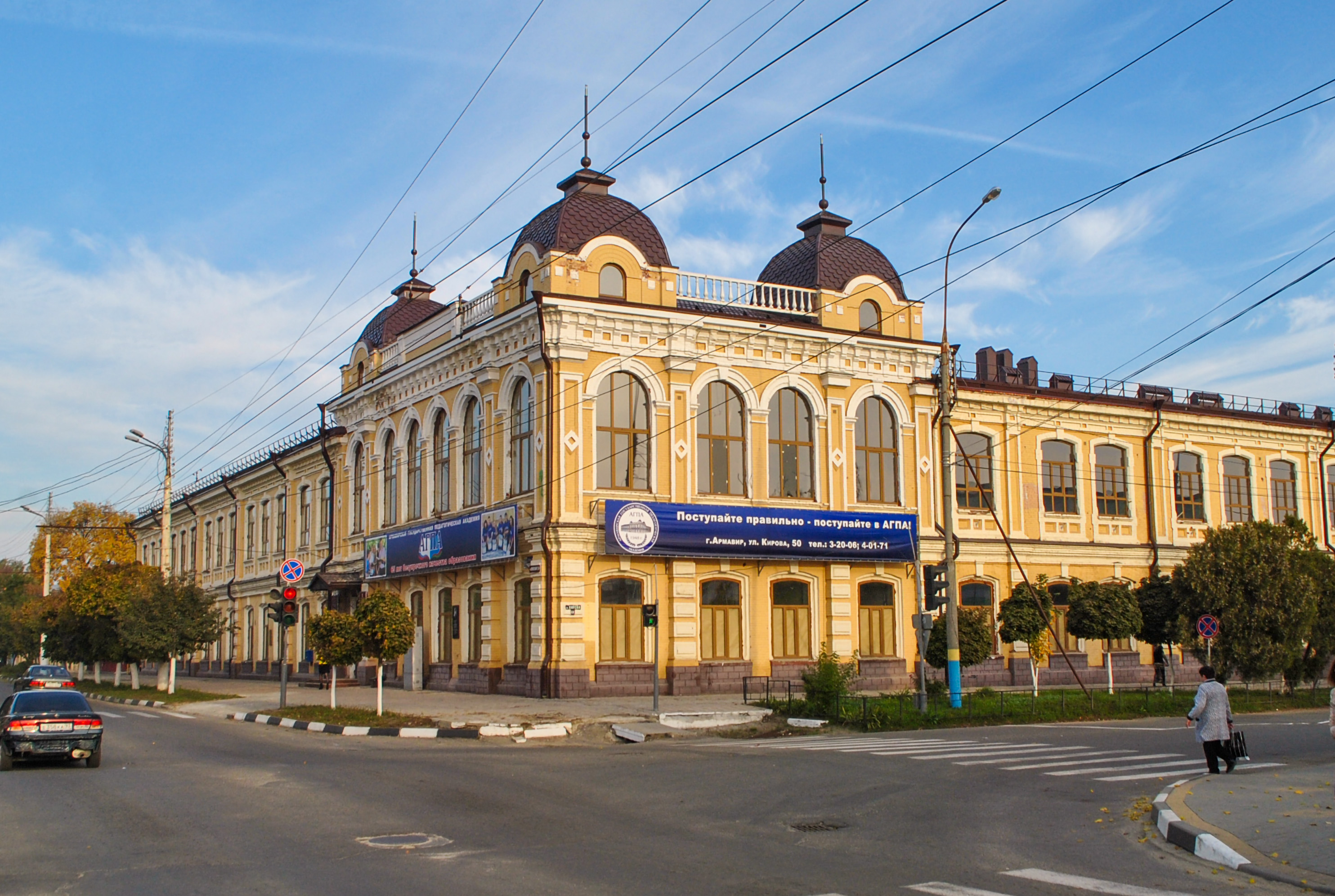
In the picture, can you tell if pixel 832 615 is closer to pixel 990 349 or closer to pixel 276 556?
pixel 990 349

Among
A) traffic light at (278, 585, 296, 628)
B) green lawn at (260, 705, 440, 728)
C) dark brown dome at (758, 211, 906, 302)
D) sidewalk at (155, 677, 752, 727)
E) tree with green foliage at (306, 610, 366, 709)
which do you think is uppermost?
dark brown dome at (758, 211, 906, 302)

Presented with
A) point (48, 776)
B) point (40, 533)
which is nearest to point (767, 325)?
point (48, 776)

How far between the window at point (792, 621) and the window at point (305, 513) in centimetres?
2186

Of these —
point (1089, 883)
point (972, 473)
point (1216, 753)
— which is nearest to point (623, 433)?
point (972, 473)

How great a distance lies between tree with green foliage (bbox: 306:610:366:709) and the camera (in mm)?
25578

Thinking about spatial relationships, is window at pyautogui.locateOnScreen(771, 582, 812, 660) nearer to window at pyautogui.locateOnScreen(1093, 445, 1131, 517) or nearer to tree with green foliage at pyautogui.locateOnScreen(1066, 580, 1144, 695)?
tree with green foliage at pyautogui.locateOnScreen(1066, 580, 1144, 695)

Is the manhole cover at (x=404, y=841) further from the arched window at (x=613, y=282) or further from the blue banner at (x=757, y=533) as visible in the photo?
the arched window at (x=613, y=282)

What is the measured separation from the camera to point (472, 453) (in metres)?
34.1

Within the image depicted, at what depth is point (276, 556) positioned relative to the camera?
4978cm

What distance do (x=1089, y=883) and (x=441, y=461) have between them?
1139 inches

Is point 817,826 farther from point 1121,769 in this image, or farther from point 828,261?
point 828,261

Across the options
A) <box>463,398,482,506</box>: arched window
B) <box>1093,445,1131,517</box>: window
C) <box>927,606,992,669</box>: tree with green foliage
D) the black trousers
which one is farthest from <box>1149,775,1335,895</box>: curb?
<box>1093,445,1131,517</box>: window

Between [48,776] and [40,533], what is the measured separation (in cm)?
5218

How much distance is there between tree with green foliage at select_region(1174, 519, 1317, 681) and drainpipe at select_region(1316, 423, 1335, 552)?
50.0ft
